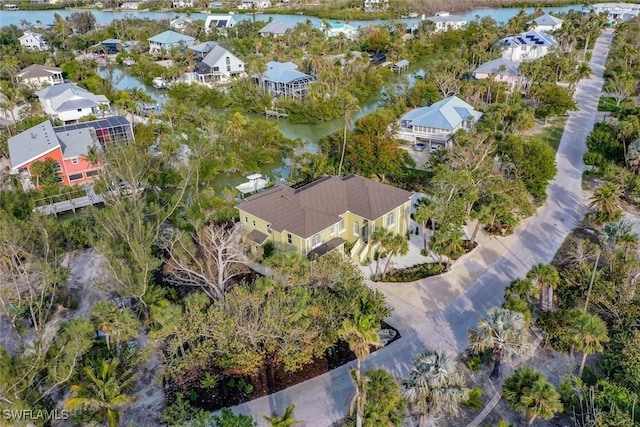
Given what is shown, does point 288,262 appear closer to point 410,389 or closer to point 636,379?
point 410,389

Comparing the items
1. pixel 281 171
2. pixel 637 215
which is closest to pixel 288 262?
pixel 281 171

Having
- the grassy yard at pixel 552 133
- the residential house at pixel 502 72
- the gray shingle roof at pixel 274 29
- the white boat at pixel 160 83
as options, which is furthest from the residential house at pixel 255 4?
the grassy yard at pixel 552 133

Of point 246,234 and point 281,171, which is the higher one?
point 246,234

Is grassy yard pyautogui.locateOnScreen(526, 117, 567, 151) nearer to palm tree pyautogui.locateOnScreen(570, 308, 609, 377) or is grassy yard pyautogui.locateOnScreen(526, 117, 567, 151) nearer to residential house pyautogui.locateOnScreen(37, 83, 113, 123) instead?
palm tree pyautogui.locateOnScreen(570, 308, 609, 377)

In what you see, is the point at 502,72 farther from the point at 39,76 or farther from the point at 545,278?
the point at 39,76

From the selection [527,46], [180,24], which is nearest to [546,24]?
[527,46]

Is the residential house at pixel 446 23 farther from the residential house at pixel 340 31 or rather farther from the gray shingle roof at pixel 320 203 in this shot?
the gray shingle roof at pixel 320 203

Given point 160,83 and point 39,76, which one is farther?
point 160,83
